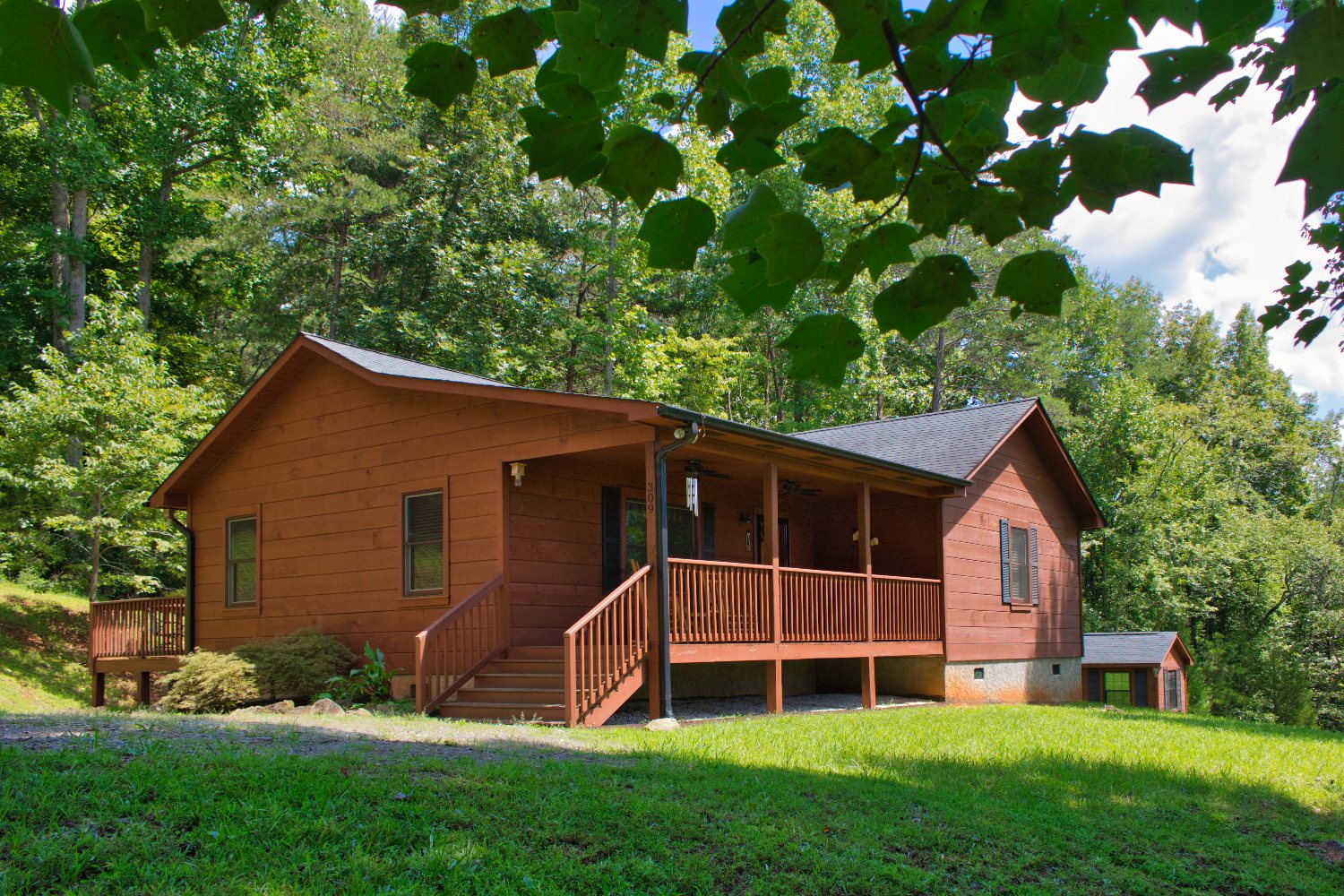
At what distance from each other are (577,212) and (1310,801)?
24973 millimetres

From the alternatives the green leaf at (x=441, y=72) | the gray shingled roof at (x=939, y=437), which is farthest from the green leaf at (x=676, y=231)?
the gray shingled roof at (x=939, y=437)

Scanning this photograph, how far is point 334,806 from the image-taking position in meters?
4.87

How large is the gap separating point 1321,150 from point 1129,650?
24.5 metres

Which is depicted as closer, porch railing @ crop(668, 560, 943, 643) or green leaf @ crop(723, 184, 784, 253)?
green leaf @ crop(723, 184, 784, 253)

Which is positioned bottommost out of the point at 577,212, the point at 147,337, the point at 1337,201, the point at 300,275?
the point at 1337,201

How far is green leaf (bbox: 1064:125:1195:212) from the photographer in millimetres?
2158

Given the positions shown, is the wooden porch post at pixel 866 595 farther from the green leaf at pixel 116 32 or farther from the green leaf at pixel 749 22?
the green leaf at pixel 116 32

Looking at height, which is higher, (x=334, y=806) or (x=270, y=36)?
(x=270, y=36)

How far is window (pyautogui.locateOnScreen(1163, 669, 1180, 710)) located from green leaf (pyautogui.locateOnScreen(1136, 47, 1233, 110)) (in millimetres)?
25075

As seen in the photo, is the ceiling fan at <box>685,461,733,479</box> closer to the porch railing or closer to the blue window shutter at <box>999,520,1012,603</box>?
the porch railing

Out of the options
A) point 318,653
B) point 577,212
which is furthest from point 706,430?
point 577,212

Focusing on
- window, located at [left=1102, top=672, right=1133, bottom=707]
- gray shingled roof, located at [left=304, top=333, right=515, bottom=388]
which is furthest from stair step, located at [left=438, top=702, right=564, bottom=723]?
window, located at [left=1102, top=672, right=1133, bottom=707]

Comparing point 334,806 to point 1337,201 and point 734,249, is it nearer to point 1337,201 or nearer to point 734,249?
point 734,249

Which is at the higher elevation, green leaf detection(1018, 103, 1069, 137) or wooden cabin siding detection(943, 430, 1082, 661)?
green leaf detection(1018, 103, 1069, 137)
